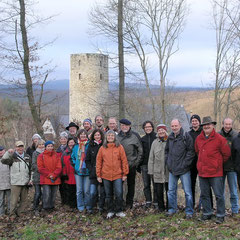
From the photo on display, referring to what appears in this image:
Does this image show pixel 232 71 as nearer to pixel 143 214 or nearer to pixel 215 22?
pixel 215 22

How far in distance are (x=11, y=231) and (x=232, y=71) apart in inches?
649

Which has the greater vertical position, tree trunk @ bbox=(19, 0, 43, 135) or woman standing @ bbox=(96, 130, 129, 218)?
tree trunk @ bbox=(19, 0, 43, 135)

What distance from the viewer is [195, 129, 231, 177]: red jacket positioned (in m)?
6.56

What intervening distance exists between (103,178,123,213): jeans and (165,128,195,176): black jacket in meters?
1.22

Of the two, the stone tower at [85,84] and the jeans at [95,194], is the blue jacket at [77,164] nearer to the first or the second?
the jeans at [95,194]

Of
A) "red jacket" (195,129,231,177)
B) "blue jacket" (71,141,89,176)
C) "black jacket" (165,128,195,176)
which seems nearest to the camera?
"red jacket" (195,129,231,177)

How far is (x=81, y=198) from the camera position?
841 centimetres

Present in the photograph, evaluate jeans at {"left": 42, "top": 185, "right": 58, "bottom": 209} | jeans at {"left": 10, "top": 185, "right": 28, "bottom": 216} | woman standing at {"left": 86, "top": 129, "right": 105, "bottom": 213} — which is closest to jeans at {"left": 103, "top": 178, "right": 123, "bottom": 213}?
woman standing at {"left": 86, "top": 129, "right": 105, "bottom": 213}

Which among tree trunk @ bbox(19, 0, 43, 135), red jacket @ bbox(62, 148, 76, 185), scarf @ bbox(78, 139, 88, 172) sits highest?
tree trunk @ bbox(19, 0, 43, 135)

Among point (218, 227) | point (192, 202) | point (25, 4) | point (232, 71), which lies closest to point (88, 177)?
point (192, 202)

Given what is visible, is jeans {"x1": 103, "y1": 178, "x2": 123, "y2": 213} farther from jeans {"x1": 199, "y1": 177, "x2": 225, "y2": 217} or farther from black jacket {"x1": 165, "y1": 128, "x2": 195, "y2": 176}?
jeans {"x1": 199, "y1": 177, "x2": 225, "y2": 217}

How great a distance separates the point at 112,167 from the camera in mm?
7547

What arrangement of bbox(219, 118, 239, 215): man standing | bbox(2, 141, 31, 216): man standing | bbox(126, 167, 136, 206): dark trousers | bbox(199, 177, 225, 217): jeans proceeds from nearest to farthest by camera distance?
bbox(199, 177, 225, 217): jeans → bbox(219, 118, 239, 215): man standing → bbox(126, 167, 136, 206): dark trousers → bbox(2, 141, 31, 216): man standing

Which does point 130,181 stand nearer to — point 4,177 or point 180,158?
point 180,158
